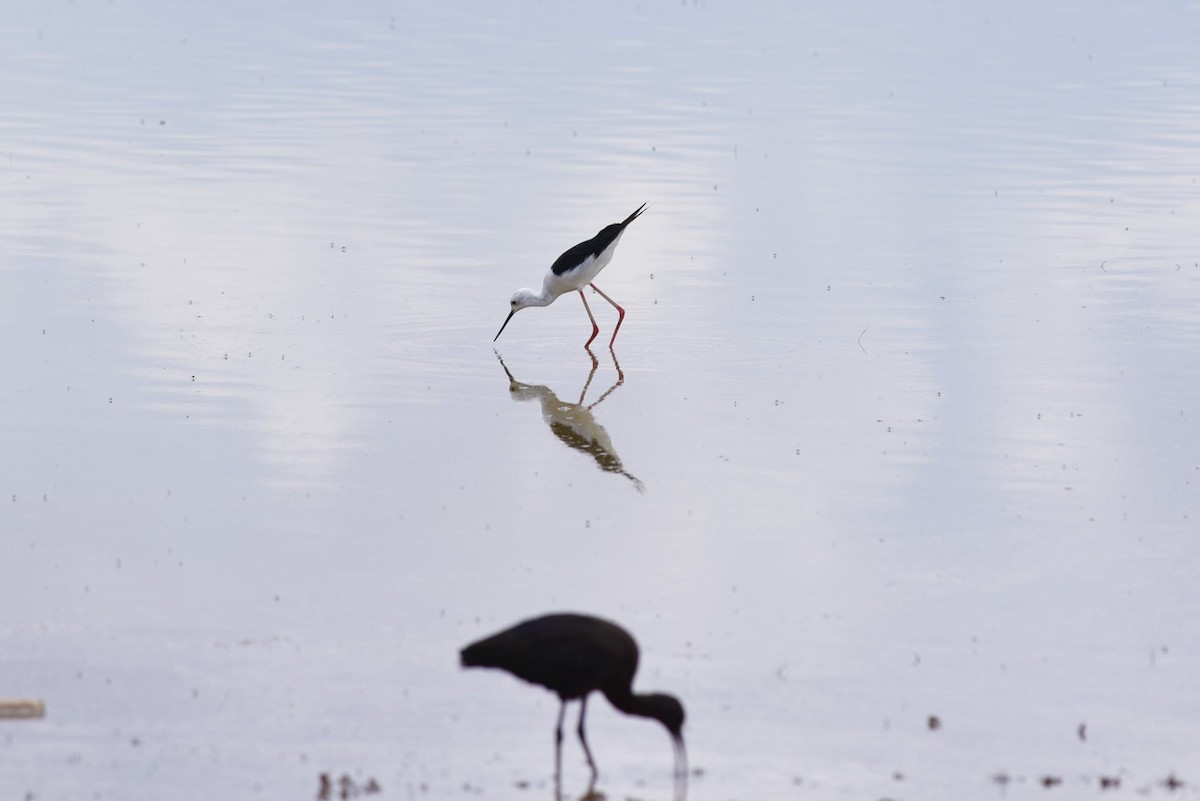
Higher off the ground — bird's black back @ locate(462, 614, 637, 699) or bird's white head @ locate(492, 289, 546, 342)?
bird's white head @ locate(492, 289, 546, 342)

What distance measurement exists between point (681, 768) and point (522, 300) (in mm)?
10056

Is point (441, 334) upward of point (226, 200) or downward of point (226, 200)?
downward

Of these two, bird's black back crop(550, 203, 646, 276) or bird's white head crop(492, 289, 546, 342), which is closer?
bird's white head crop(492, 289, 546, 342)

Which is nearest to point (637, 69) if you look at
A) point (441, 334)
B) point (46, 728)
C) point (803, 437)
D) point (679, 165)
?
point (679, 165)

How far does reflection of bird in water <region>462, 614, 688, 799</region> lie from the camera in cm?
777

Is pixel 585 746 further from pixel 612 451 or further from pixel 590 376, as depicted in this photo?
pixel 590 376

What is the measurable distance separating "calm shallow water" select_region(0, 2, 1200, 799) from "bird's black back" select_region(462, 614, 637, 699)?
1.43 ft

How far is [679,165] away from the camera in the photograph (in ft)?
89.4

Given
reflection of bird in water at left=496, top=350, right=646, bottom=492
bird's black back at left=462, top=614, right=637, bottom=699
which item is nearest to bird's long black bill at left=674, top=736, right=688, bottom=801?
bird's black back at left=462, top=614, right=637, bottom=699

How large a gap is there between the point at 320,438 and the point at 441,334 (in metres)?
3.86

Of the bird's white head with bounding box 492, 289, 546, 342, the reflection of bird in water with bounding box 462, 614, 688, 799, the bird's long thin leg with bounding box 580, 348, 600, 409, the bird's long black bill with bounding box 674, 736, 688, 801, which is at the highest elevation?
the bird's white head with bounding box 492, 289, 546, 342

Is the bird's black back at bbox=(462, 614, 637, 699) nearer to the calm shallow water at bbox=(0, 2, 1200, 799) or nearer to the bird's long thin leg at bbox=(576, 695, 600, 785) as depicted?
the bird's long thin leg at bbox=(576, 695, 600, 785)

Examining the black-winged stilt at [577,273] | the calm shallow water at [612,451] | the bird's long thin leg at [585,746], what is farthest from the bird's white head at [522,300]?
the bird's long thin leg at [585,746]

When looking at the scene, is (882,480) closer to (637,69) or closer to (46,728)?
(46,728)
